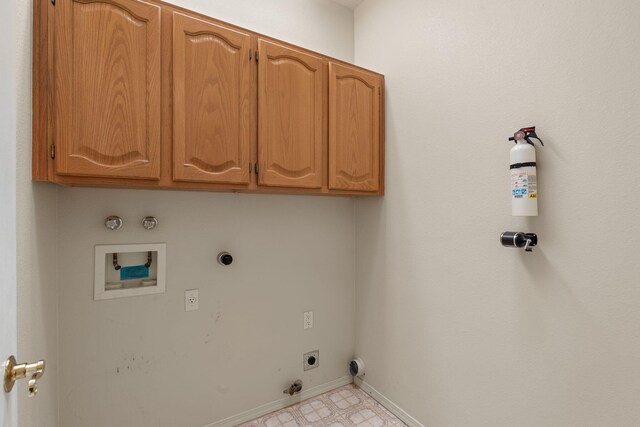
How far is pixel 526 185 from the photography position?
3.88 ft

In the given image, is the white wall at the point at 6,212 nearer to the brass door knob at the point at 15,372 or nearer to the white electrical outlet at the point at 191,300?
the brass door knob at the point at 15,372

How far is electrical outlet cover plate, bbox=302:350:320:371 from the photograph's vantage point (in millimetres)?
2037

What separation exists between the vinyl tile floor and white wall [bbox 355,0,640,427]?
15 cm

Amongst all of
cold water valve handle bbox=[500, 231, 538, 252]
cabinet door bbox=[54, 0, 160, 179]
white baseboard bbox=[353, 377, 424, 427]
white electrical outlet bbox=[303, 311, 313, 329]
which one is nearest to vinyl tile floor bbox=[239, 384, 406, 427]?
white baseboard bbox=[353, 377, 424, 427]

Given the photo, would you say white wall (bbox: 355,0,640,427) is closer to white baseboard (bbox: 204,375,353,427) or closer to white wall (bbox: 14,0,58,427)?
white baseboard (bbox: 204,375,353,427)

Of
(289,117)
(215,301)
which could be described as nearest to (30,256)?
(215,301)

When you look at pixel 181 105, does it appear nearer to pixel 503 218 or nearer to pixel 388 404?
pixel 503 218

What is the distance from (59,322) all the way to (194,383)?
0.73 m

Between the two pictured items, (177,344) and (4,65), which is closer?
(4,65)

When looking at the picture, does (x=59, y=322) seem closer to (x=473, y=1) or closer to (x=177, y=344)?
(x=177, y=344)

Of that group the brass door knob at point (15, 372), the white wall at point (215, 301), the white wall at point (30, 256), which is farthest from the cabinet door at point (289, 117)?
the brass door knob at point (15, 372)

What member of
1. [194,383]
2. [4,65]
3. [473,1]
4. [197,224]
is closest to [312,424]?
[194,383]

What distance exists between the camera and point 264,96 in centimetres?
153

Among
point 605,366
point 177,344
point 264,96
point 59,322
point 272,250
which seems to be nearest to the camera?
point 605,366
